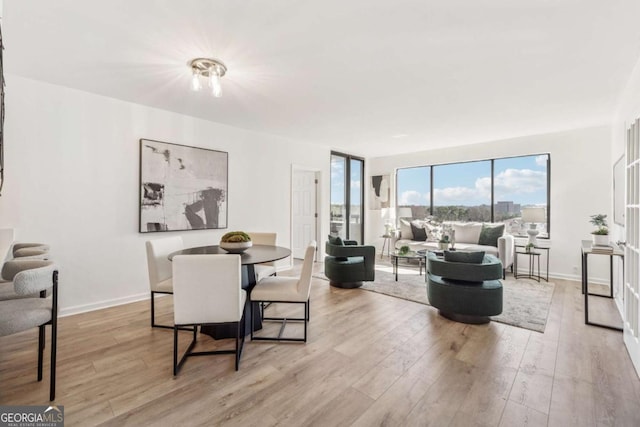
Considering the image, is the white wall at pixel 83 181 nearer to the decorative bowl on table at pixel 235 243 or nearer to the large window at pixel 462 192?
the decorative bowl on table at pixel 235 243

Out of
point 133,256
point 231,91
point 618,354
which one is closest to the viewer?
point 618,354

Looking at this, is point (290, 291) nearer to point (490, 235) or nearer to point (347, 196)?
point (490, 235)

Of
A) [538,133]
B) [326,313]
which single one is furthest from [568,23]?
[538,133]

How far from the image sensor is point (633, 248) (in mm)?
2344

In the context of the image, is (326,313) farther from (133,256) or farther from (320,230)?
(320,230)

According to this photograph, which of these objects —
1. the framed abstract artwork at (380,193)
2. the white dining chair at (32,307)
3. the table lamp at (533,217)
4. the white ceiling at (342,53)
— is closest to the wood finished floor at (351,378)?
the white dining chair at (32,307)

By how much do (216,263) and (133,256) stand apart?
7.28 feet

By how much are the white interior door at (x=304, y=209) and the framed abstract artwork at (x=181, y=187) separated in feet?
7.26

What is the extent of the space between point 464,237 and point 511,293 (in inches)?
70.5

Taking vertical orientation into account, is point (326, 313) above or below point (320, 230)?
below

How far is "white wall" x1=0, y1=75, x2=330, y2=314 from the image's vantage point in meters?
2.86

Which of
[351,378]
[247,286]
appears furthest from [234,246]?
[351,378]

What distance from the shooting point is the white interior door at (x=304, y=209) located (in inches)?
245

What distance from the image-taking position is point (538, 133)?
197 inches
